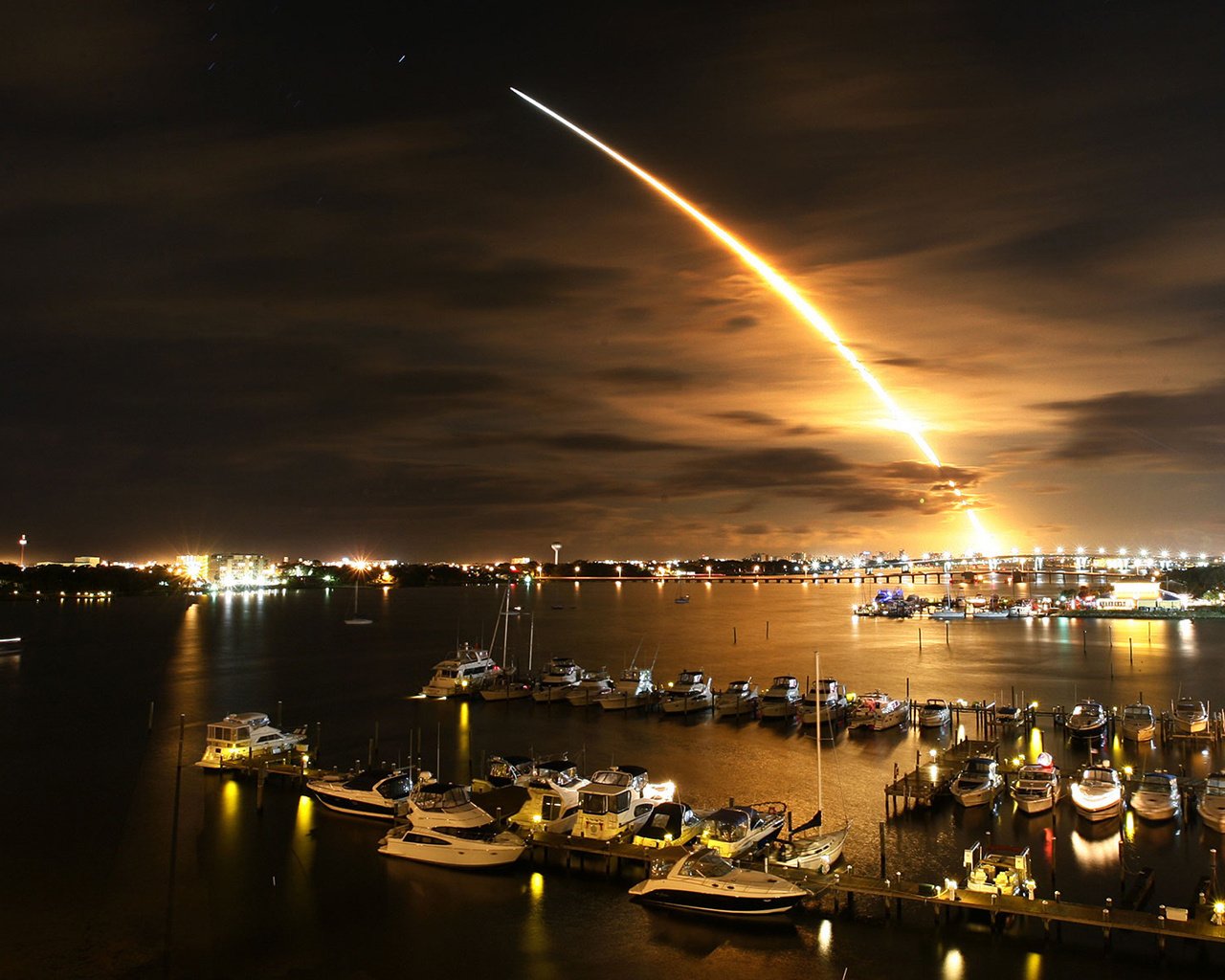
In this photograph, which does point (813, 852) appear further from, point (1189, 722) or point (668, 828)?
point (1189, 722)

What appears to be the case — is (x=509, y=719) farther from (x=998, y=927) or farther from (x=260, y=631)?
(x=260, y=631)

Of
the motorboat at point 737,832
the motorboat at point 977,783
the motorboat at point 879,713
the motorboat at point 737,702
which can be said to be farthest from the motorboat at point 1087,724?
the motorboat at point 737,832

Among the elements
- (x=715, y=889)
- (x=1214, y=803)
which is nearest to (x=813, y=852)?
(x=715, y=889)

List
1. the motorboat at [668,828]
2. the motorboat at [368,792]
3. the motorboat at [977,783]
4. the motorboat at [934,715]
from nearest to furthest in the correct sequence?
the motorboat at [668,828] → the motorboat at [368,792] → the motorboat at [977,783] → the motorboat at [934,715]

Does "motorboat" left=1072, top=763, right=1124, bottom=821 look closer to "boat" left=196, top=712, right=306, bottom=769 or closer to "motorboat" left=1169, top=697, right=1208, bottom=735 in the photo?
"motorboat" left=1169, top=697, right=1208, bottom=735

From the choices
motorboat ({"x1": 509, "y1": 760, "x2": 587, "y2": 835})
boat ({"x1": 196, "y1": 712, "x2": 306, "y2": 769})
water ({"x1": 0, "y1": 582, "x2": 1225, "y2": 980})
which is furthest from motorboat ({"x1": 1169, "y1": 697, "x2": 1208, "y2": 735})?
boat ({"x1": 196, "y1": 712, "x2": 306, "y2": 769})

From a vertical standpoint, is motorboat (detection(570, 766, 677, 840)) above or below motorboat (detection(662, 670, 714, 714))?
above

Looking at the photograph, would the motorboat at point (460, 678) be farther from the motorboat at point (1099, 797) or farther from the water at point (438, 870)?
the motorboat at point (1099, 797)
